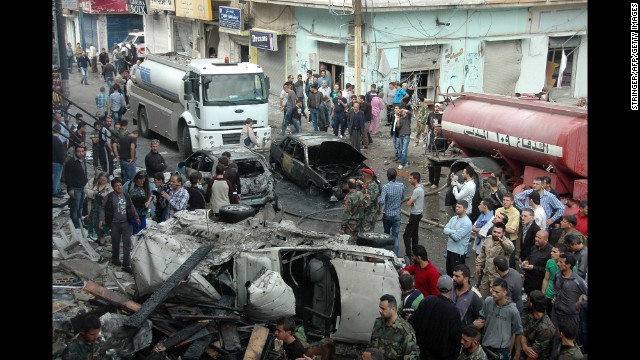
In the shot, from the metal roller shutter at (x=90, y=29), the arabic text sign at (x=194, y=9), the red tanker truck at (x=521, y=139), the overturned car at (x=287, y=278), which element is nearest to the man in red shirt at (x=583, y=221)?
the red tanker truck at (x=521, y=139)

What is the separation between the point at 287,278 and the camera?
32.4 feet

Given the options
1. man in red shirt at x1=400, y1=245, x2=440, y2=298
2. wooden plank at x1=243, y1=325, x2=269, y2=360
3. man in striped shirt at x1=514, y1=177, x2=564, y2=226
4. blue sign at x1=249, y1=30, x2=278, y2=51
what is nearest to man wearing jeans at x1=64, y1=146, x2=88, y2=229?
wooden plank at x1=243, y1=325, x2=269, y2=360

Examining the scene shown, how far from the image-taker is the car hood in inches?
679

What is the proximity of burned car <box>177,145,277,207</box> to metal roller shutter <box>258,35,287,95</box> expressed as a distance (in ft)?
51.0

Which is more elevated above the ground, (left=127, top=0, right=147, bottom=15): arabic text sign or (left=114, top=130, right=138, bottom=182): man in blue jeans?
(left=127, top=0, right=147, bottom=15): arabic text sign

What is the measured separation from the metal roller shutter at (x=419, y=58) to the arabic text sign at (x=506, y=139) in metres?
9.63

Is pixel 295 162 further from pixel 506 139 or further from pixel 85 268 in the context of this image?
pixel 85 268

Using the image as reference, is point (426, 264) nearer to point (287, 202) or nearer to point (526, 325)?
point (526, 325)

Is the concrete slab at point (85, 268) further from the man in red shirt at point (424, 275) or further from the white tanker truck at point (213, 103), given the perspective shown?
the white tanker truck at point (213, 103)

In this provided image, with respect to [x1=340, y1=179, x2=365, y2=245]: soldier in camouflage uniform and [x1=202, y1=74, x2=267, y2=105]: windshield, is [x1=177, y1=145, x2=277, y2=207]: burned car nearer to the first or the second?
[x1=340, y1=179, x2=365, y2=245]: soldier in camouflage uniform

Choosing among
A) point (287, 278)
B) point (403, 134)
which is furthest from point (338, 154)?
point (287, 278)

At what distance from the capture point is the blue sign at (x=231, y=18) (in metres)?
Answer: 32.2
